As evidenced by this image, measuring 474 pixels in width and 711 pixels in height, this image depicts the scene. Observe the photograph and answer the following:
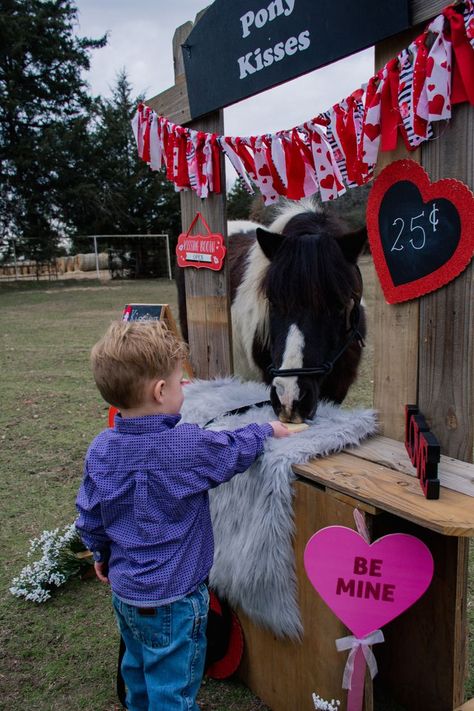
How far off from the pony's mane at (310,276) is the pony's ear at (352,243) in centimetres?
6

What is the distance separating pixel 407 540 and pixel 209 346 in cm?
167

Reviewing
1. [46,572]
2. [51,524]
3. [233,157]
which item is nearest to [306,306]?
[233,157]

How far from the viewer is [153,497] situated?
157 cm

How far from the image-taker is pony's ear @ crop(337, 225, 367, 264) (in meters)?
2.41

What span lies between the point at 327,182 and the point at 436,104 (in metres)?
0.68

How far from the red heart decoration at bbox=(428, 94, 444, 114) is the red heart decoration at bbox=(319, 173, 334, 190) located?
0.64 metres

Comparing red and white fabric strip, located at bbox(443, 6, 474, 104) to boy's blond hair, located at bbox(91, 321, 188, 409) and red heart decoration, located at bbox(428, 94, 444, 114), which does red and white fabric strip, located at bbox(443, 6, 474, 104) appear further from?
boy's blond hair, located at bbox(91, 321, 188, 409)

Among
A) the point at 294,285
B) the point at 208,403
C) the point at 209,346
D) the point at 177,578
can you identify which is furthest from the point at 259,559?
the point at 209,346

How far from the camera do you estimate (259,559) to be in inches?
74.5

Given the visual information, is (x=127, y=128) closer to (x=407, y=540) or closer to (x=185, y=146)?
(x=185, y=146)

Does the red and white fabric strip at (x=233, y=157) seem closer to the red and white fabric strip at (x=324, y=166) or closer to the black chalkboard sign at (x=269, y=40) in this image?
the black chalkboard sign at (x=269, y=40)

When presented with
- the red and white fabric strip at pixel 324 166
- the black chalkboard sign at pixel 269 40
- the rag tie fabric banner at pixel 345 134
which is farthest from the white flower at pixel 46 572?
the black chalkboard sign at pixel 269 40

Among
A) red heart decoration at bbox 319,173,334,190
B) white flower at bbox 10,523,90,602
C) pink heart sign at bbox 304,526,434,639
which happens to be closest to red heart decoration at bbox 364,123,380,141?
red heart decoration at bbox 319,173,334,190

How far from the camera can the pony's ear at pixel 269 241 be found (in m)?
2.53
